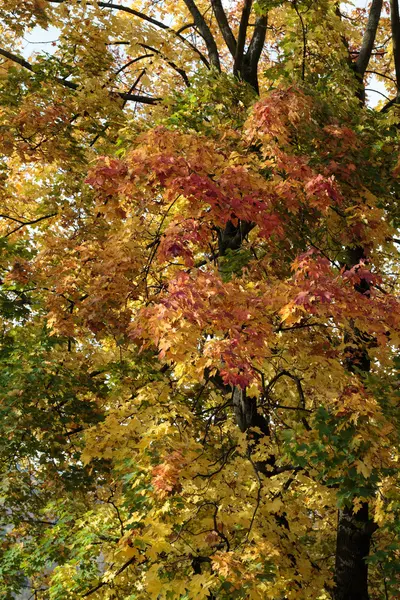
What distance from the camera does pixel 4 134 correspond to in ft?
30.6

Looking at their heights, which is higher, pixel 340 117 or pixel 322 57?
pixel 322 57

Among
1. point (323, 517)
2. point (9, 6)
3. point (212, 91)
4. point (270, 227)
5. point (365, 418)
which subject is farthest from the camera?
point (323, 517)

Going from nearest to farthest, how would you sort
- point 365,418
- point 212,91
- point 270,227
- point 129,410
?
point 365,418, point 270,227, point 129,410, point 212,91

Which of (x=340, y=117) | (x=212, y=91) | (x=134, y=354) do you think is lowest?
(x=134, y=354)

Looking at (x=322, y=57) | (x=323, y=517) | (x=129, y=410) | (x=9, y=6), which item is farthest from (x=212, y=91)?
(x=323, y=517)

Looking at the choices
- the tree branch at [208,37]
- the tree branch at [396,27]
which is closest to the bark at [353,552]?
the tree branch at [396,27]

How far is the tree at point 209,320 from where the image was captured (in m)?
6.24

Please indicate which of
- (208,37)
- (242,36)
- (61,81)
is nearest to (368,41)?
(242,36)

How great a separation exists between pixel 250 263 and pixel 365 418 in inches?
96.6

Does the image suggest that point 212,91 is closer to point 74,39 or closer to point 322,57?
point 322,57

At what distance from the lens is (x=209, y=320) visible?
6023mm

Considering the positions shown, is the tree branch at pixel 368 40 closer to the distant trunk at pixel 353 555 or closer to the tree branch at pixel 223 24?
the tree branch at pixel 223 24

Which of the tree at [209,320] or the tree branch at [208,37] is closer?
the tree at [209,320]

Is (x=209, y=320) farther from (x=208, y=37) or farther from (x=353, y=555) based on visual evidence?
(x=208, y=37)
